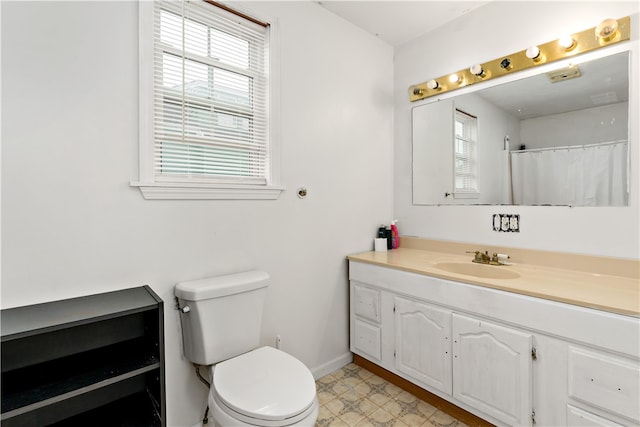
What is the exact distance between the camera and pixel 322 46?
2.08 m

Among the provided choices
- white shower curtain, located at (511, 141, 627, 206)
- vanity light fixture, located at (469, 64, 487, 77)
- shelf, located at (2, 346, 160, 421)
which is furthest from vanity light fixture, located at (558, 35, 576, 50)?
shelf, located at (2, 346, 160, 421)

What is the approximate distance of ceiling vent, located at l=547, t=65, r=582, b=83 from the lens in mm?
1715

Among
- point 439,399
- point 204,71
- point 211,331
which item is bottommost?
point 439,399

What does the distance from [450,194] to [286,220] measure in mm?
1208

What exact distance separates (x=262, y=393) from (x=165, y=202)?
0.93 metres

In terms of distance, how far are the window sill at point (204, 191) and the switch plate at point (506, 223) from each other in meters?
1.39

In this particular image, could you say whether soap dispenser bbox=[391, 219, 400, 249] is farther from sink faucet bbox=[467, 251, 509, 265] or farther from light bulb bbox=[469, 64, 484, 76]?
A: light bulb bbox=[469, 64, 484, 76]

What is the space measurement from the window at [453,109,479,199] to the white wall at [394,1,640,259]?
0.13 metres

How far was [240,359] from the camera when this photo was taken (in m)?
1.46

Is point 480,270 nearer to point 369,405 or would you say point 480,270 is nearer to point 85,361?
point 369,405

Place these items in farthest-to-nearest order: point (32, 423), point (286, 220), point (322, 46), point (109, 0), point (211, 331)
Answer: point (322, 46)
point (286, 220)
point (211, 331)
point (109, 0)
point (32, 423)

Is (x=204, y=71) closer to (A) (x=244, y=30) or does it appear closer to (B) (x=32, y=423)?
(A) (x=244, y=30)

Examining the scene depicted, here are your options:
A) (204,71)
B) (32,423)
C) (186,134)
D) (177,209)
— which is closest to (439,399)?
(177,209)

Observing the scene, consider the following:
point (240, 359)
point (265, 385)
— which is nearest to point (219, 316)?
point (240, 359)
